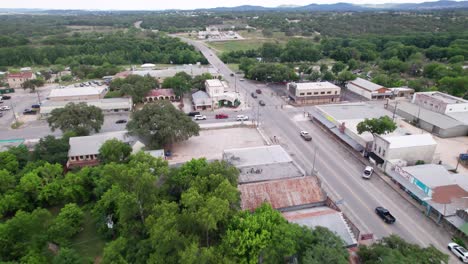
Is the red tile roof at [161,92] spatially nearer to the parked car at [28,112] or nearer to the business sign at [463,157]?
the parked car at [28,112]

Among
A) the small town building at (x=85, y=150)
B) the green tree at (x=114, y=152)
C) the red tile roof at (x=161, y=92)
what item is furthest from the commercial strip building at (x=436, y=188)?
the red tile roof at (x=161, y=92)

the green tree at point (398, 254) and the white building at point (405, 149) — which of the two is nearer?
the green tree at point (398, 254)

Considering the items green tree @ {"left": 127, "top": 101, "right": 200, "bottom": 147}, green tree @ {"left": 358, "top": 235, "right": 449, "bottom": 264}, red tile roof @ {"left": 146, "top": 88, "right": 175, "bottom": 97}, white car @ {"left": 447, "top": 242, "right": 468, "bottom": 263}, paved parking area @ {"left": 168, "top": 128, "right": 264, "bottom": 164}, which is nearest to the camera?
green tree @ {"left": 358, "top": 235, "right": 449, "bottom": 264}

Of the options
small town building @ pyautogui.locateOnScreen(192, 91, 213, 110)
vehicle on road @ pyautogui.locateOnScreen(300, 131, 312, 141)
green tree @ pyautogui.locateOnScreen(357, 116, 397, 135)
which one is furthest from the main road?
small town building @ pyautogui.locateOnScreen(192, 91, 213, 110)

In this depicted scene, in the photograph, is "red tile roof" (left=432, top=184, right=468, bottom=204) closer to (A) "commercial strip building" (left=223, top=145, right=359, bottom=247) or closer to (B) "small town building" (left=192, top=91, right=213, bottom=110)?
(A) "commercial strip building" (left=223, top=145, right=359, bottom=247)

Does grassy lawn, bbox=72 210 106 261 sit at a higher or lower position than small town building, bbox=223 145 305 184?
lower

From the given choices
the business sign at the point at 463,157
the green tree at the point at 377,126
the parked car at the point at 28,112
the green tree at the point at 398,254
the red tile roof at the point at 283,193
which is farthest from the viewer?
the parked car at the point at 28,112

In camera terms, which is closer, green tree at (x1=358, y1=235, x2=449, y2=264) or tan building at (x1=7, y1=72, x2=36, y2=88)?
green tree at (x1=358, y1=235, x2=449, y2=264)
